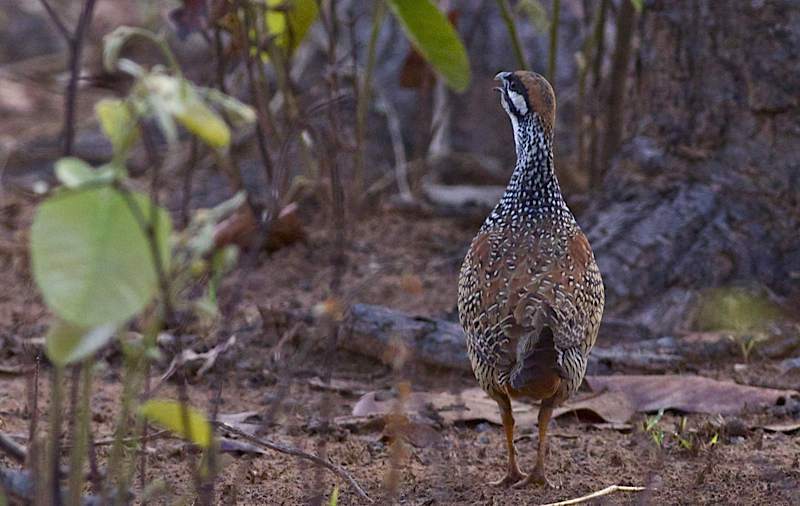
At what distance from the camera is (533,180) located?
4129mm

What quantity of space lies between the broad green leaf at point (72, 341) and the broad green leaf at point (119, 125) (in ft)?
1.03

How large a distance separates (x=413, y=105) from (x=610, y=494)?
18.6ft

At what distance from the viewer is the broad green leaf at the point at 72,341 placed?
1.72 metres

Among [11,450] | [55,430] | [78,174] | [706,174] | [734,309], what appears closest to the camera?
[78,174]

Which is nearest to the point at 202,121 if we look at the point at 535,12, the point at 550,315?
the point at 550,315

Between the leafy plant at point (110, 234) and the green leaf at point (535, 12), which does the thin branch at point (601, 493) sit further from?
the green leaf at point (535, 12)

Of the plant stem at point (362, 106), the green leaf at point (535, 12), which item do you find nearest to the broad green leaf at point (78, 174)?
the green leaf at point (535, 12)

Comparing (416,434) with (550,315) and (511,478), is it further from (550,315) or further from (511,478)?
(550,315)

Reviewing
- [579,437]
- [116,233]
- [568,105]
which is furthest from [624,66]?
[116,233]

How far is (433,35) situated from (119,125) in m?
1.16

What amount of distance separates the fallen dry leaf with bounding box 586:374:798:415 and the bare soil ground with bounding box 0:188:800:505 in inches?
2.5

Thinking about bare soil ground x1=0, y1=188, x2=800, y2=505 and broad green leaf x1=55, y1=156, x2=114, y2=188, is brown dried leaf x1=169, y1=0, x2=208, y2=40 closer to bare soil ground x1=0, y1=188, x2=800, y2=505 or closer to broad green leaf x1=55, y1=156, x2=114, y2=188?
bare soil ground x1=0, y1=188, x2=800, y2=505

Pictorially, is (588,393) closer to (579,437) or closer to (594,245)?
(579,437)

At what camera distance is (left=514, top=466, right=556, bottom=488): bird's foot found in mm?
3491
